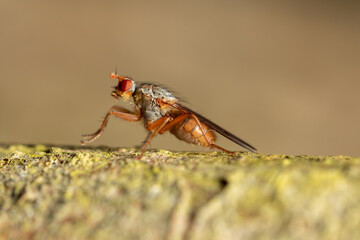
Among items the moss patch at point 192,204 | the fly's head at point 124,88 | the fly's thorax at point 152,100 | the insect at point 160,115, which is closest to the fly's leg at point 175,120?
the insect at point 160,115

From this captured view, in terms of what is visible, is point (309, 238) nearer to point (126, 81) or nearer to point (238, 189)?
point (238, 189)

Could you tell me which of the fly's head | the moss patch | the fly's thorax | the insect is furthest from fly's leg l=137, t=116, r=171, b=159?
the moss patch

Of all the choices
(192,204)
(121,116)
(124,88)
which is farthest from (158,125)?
(192,204)

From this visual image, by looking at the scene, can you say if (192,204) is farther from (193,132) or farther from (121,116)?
(121,116)

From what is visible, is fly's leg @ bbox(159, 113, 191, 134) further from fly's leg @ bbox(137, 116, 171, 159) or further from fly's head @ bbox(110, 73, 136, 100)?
fly's head @ bbox(110, 73, 136, 100)

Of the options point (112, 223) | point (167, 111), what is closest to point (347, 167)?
point (112, 223)
